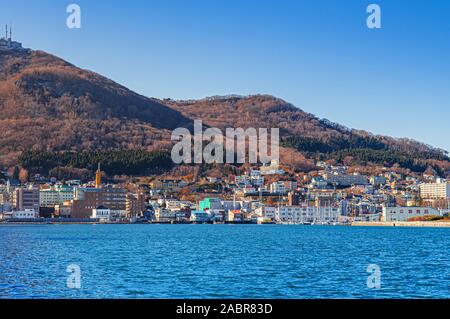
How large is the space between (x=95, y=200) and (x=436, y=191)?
53.0 metres

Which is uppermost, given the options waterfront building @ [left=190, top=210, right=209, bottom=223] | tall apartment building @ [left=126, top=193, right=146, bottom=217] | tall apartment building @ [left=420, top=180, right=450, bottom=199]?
tall apartment building @ [left=420, top=180, right=450, bottom=199]

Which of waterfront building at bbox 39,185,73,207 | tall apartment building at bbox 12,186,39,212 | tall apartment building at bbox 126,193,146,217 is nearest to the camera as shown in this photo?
tall apartment building at bbox 12,186,39,212

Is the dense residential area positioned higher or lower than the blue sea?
higher

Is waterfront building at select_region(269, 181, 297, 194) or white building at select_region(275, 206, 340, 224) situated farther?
waterfront building at select_region(269, 181, 297, 194)

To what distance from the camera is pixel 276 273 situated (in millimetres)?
22656

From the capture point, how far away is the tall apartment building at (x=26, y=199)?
312 feet

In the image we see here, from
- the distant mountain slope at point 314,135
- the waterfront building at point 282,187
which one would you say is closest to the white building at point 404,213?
the waterfront building at point 282,187

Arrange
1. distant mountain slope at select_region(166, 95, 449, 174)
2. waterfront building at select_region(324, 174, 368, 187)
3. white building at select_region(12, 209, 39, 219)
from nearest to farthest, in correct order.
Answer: white building at select_region(12, 209, 39, 219) < waterfront building at select_region(324, 174, 368, 187) < distant mountain slope at select_region(166, 95, 449, 174)

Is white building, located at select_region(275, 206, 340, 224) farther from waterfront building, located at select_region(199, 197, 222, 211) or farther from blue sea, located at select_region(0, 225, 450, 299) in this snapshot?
blue sea, located at select_region(0, 225, 450, 299)

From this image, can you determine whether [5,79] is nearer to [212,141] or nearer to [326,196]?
[212,141]

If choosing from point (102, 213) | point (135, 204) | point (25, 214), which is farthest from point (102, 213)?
point (25, 214)

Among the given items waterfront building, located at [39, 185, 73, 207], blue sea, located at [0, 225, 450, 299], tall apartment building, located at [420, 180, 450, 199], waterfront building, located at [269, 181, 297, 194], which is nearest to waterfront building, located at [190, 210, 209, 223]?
waterfront building, located at [39, 185, 73, 207]

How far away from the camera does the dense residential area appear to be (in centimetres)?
9669
